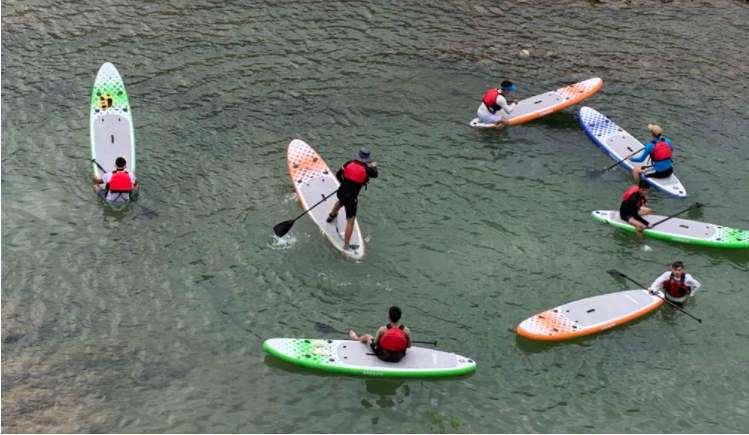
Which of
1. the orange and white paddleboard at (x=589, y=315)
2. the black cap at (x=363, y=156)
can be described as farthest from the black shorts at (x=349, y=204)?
the orange and white paddleboard at (x=589, y=315)

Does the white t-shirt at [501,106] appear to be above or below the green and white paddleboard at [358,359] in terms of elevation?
above

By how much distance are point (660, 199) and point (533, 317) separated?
5.63 meters

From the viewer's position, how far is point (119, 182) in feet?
53.9

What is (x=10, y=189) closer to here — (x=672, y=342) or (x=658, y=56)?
(x=672, y=342)

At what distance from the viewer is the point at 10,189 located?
17031 millimetres

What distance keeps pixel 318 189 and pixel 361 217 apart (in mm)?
1261

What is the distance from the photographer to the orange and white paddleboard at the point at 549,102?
20.2m

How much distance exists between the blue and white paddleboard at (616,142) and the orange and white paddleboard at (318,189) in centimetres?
697

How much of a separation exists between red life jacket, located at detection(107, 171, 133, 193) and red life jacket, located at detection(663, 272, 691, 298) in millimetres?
11251

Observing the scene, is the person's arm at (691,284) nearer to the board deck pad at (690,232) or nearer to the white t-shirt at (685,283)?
the white t-shirt at (685,283)

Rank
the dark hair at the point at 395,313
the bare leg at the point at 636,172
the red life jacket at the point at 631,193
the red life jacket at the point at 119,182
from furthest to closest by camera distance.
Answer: the bare leg at the point at 636,172 < the red life jacket at the point at 631,193 < the red life jacket at the point at 119,182 < the dark hair at the point at 395,313

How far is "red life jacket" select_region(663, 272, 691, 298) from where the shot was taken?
14922 mm

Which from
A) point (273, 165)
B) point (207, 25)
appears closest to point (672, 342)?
point (273, 165)

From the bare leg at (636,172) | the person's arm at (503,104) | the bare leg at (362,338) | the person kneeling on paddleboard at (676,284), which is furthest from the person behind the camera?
the person's arm at (503,104)
